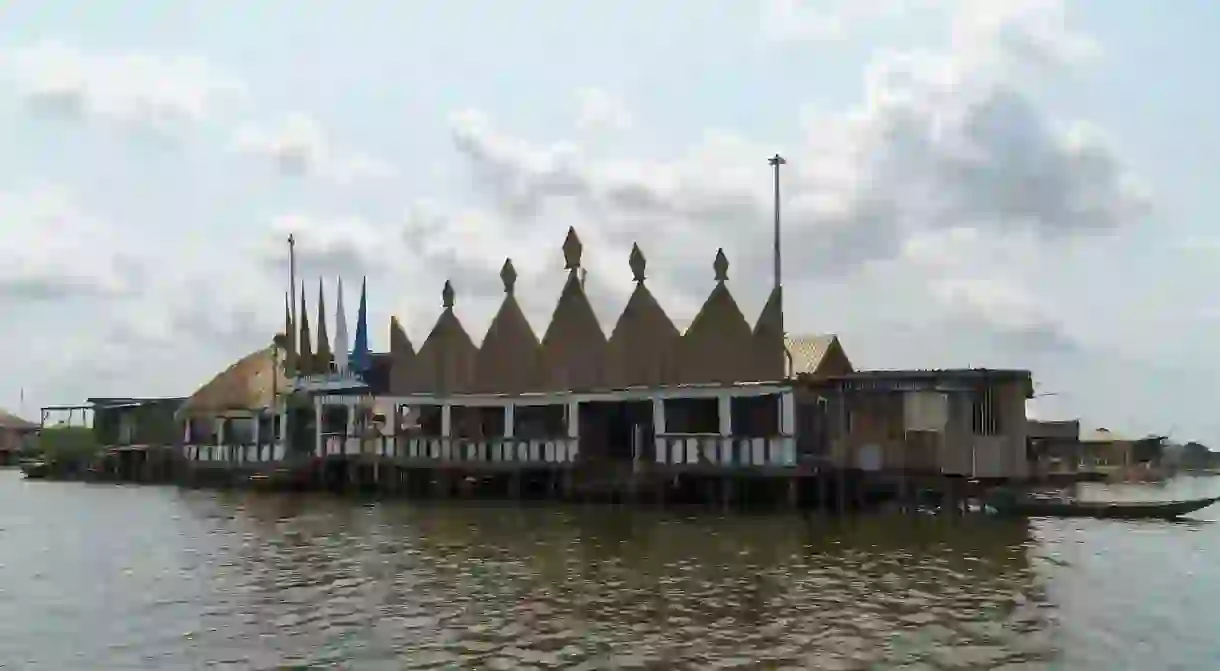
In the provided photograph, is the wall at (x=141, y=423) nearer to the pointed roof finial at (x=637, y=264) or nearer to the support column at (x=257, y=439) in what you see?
the support column at (x=257, y=439)

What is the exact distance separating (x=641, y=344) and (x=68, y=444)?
44185 millimetres

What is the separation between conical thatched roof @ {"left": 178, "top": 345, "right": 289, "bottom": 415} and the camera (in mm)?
51688

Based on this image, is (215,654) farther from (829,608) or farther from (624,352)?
(624,352)

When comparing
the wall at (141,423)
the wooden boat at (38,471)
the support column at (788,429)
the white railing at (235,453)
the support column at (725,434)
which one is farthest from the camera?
the wooden boat at (38,471)

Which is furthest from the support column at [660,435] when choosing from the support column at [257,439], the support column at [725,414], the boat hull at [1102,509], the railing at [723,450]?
the support column at [257,439]

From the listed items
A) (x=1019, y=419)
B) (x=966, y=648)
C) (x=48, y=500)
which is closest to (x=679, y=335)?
(x=1019, y=419)

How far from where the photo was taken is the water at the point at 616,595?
1512 cm

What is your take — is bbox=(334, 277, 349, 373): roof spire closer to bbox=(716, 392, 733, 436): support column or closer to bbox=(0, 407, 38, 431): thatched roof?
bbox=(716, 392, 733, 436): support column

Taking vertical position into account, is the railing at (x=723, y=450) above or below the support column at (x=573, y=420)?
below

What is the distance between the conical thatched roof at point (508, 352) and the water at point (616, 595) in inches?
342

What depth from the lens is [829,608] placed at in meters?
17.9

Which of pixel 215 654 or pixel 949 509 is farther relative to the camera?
pixel 949 509

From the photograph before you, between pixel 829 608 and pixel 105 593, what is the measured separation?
12563 millimetres

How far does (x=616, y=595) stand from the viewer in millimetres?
18984
